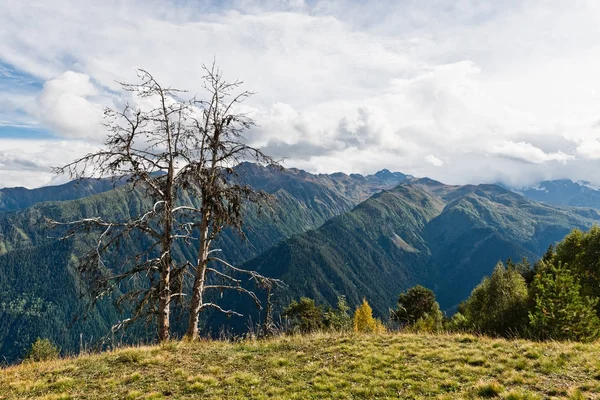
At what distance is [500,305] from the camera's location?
49531mm

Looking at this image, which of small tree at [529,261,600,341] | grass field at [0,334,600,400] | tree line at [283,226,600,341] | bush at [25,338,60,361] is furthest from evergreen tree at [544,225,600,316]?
bush at [25,338,60,361]

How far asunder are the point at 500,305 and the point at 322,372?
1891 inches

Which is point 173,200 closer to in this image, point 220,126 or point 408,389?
point 220,126

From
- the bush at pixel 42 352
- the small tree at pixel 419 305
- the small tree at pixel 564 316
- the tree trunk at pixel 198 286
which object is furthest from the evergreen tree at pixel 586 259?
the bush at pixel 42 352

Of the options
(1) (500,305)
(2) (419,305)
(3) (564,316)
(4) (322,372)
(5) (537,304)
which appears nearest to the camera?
(4) (322,372)

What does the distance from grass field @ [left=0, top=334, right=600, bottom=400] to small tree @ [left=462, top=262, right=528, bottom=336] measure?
30743mm

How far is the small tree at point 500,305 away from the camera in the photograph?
43.5 m

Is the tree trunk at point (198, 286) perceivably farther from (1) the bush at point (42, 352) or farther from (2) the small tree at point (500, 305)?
(2) the small tree at point (500, 305)

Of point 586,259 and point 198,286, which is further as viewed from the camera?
point 586,259

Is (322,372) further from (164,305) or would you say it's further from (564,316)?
(564,316)

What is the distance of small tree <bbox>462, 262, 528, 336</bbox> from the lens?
143ft

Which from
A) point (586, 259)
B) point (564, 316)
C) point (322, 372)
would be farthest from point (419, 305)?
point (322, 372)

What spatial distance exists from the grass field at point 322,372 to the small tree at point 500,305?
30743 millimetres

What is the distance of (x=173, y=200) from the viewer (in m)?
15.7
